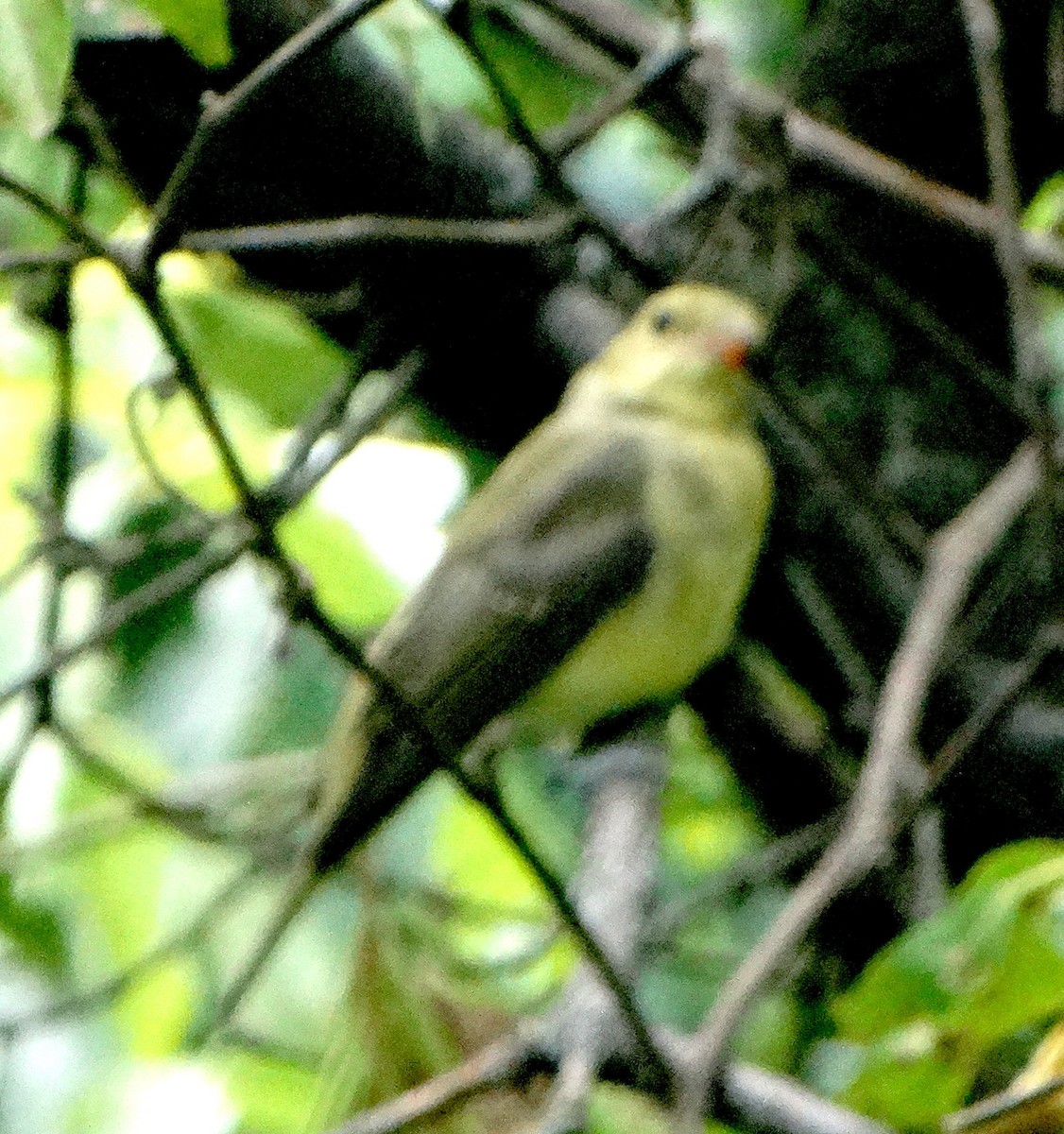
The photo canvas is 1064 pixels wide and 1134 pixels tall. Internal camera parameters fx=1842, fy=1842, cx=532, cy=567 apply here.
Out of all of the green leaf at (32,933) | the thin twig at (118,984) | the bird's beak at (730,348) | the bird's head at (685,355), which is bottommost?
the thin twig at (118,984)

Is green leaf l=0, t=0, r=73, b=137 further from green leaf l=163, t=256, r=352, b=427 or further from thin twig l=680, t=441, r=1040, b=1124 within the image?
green leaf l=163, t=256, r=352, b=427

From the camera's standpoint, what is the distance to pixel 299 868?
2139mm

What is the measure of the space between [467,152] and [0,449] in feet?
2.41

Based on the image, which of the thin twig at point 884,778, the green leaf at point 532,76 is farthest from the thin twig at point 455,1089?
the green leaf at point 532,76

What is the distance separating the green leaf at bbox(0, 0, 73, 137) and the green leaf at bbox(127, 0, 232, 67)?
0.41ft

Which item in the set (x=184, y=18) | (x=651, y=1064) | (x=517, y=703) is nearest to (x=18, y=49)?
(x=184, y=18)

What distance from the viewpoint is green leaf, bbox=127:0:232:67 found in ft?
3.98

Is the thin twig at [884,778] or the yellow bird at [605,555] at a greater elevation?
the yellow bird at [605,555]

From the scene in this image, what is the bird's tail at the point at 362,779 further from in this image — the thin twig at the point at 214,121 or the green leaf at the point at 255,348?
the thin twig at the point at 214,121

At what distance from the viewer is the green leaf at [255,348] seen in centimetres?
225

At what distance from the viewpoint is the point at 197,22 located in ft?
3.98

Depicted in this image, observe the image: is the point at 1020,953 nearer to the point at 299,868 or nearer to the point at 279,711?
the point at 299,868

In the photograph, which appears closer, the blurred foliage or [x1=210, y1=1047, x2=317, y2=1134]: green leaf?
the blurred foliage

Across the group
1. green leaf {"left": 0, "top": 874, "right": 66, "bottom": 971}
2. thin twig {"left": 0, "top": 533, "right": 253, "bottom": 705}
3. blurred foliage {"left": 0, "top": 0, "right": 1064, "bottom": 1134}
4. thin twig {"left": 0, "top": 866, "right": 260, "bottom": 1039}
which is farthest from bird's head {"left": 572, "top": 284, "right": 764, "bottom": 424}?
green leaf {"left": 0, "top": 874, "right": 66, "bottom": 971}
